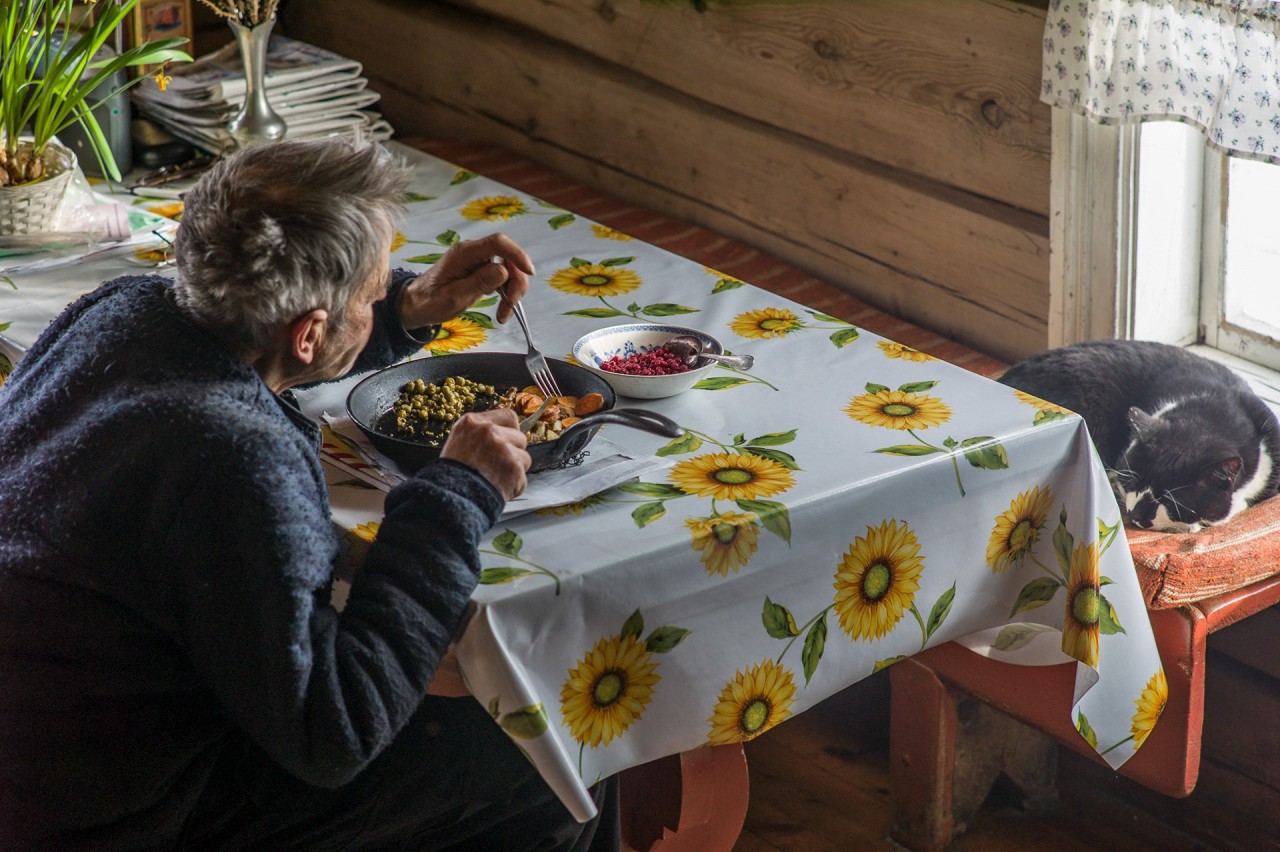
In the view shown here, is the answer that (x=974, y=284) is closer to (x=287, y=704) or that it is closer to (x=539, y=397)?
(x=539, y=397)

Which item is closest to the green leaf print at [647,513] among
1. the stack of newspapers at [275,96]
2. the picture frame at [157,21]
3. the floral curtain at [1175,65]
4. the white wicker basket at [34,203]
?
the floral curtain at [1175,65]

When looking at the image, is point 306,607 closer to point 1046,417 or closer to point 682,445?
point 682,445

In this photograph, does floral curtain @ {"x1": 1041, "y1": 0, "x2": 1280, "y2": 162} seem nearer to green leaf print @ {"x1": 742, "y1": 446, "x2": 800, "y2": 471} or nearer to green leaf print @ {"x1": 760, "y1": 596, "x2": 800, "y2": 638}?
green leaf print @ {"x1": 742, "y1": 446, "x2": 800, "y2": 471}

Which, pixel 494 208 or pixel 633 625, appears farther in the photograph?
pixel 494 208

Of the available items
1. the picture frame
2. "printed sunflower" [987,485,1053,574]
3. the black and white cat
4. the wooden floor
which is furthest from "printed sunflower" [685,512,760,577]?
→ the picture frame

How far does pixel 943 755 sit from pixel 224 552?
1.25 meters

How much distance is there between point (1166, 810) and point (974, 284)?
93 cm

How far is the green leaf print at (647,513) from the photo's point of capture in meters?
1.29

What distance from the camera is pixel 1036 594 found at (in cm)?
151

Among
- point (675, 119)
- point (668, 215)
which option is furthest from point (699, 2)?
point (668, 215)

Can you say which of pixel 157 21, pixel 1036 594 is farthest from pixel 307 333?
pixel 157 21

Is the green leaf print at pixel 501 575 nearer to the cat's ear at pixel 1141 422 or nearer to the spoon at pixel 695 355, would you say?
the spoon at pixel 695 355

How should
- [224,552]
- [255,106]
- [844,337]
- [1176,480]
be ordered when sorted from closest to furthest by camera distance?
[224,552]
[844,337]
[1176,480]
[255,106]

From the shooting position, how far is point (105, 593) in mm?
1139
